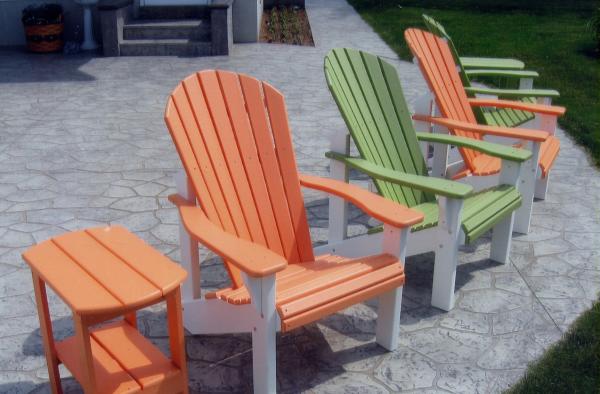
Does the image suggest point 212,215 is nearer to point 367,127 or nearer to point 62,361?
point 62,361

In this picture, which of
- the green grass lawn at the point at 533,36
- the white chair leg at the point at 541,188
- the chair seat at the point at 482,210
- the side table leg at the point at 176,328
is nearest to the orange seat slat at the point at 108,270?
the side table leg at the point at 176,328

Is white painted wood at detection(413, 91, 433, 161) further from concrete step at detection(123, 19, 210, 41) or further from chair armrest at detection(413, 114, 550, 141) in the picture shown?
concrete step at detection(123, 19, 210, 41)

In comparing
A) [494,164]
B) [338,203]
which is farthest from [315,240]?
[494,164]

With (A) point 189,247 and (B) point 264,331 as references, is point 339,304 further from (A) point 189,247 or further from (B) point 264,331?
→ (A) point 189,247

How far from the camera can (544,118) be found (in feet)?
15.2

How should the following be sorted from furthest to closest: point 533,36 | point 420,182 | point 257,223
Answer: point 533,36 < point 420,182 < point 257,223

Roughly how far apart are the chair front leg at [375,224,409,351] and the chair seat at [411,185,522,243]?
469 millimetres

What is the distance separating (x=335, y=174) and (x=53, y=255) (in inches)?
66.1

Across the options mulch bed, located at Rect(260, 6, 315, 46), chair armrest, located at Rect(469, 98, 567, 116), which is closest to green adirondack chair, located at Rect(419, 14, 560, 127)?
chair armrest, located at Rect(469, 98, 567, 116)

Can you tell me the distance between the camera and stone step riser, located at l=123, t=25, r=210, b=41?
31.6 feet

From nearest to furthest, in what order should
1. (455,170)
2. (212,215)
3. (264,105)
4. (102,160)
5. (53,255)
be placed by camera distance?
(53,255) → (212,215) → (264,105) → (455,170) → (102,160)

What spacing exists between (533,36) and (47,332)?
1036 cm

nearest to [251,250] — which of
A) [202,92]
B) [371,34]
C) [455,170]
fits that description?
[202,92]

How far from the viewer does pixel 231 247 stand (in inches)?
96.5
